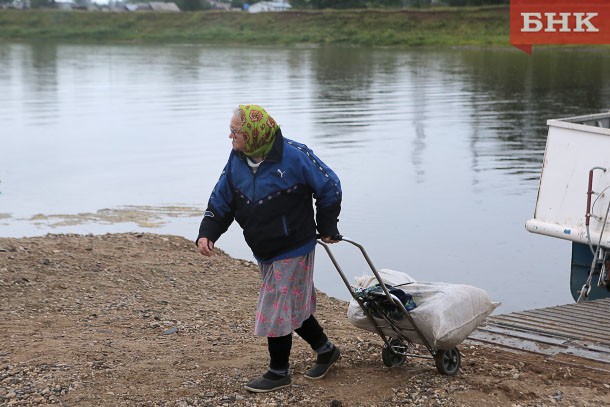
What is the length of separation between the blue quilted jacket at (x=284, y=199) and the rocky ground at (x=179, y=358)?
84cm

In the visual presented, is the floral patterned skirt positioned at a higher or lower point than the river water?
higher

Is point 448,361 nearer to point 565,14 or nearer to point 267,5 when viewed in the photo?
point 565,14

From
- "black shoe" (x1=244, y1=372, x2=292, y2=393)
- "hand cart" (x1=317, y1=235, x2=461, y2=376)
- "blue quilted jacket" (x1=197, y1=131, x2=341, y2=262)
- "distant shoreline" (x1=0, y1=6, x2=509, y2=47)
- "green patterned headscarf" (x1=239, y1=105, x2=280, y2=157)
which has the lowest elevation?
"black shoe" (x1=244, y1=372, x2=292, y2=393)

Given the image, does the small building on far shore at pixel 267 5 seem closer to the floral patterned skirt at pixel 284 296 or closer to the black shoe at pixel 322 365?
the black shoe at pixel 322 365

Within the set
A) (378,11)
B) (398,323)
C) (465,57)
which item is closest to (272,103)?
(398,323)

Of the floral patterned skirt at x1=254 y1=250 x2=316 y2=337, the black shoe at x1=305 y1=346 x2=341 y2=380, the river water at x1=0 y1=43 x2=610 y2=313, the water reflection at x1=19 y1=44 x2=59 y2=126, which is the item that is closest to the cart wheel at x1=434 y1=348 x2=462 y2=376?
the black shoe at x1=305 y1=346 x2=341 y2=380

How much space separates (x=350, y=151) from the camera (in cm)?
2017

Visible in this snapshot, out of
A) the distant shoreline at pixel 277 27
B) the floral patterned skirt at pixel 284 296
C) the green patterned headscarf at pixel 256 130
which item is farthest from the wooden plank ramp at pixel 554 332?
the distant shoreline at pixel 277 27

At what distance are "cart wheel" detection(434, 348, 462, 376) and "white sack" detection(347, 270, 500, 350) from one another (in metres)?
0.09

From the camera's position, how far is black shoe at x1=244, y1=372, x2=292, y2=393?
18.1ft

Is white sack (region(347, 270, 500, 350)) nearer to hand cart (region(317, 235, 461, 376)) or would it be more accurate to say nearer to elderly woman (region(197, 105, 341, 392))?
hand cart (region(317, 235, 461, 376))

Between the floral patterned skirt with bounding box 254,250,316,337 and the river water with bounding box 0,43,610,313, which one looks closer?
the floral patterned skirt with bounding box 254,250,316,337

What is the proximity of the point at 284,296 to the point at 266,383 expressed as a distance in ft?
1.68

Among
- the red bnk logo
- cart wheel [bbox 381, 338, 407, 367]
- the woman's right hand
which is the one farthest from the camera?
the red bnk logo
